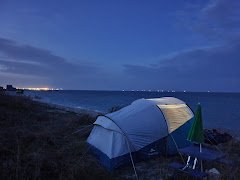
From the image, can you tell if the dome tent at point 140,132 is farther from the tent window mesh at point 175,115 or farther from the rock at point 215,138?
the rock at point 215,138

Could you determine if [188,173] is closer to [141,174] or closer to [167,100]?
[141,174]

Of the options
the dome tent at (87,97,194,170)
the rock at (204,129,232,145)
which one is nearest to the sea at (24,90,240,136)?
the rock at (204,129,232,145)

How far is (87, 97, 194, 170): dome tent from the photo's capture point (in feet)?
33.4

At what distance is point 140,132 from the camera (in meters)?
10.6

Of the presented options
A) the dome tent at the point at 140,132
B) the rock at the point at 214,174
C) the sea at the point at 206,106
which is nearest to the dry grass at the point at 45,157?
the dome tent at the point at 140,132

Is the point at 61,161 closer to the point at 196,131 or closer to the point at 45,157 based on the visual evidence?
the point at 45,157

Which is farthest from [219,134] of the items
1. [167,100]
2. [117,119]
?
[117,119]

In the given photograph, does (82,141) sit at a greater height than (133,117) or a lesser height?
lesser

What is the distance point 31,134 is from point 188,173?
21.0ft

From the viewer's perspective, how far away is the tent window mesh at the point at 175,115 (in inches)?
445

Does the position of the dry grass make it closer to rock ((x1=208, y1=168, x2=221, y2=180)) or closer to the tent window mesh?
rock ((x1=208, y1=168, x2=221, y2=180))

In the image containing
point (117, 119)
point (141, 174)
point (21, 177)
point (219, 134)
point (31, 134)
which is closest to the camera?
point (21, 177)

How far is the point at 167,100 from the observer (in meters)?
12.5

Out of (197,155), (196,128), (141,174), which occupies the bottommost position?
(141,174)
